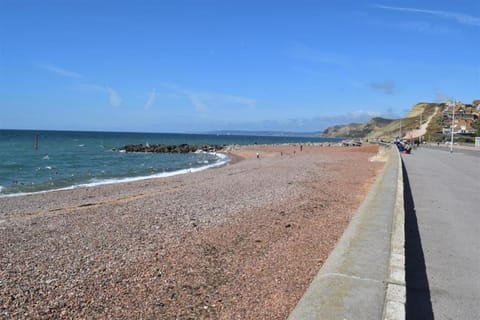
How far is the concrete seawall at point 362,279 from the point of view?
3279 mm

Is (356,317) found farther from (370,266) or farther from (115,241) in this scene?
(115,241)

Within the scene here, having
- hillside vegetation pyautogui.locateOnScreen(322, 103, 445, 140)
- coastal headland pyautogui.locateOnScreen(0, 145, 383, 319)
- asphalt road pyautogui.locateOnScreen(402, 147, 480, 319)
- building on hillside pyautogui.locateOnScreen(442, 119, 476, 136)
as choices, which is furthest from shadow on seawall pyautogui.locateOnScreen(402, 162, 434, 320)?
hillside vegetation pyautogui.locateOnScreen(322, 103, 445, 140)

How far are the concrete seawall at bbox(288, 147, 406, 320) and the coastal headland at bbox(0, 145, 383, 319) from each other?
2.34 ft

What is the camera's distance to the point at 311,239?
735 centimetres

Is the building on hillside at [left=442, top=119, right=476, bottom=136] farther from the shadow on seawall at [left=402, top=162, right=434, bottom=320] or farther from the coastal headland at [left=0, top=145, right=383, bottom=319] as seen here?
the shadow on seawall at [left=402, top=162, right=434, bottom=320]

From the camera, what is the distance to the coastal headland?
15.8 feet

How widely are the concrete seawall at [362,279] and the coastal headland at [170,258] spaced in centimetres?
71

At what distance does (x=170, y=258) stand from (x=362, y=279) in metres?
3.46

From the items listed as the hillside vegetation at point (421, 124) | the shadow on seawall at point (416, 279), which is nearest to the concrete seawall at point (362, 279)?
the shadow on seawall at point (416, 279)

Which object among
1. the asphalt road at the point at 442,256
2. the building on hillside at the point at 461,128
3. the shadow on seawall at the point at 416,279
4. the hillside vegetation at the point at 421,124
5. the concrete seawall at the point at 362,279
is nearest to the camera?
the concrete seawall at the point at 362,279

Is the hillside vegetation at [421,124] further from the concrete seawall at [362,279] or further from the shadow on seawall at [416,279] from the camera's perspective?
the concrete seawall at [362,279]

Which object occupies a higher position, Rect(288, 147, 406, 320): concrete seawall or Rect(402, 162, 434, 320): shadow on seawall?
→ Rect(288, 147, 406, 320): concrete seawall

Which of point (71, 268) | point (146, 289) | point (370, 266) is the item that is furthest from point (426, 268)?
point (71, 268)

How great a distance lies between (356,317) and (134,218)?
787 centimetres
